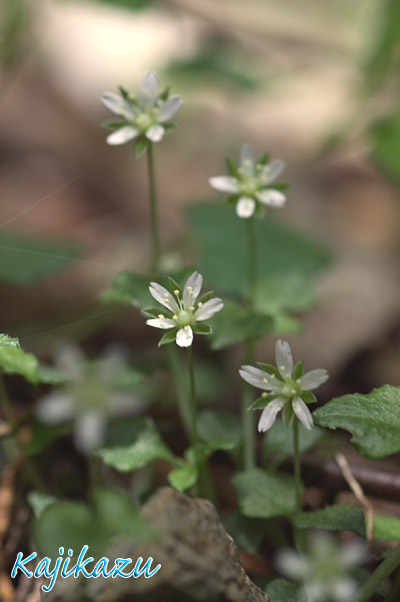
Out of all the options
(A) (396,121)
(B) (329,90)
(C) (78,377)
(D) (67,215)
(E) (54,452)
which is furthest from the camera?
(B) (329,90)

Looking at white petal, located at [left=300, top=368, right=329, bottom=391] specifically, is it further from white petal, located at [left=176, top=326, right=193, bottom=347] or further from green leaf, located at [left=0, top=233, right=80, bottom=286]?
green leaf, located at [left=0, top=233, right=80, bottom=286]

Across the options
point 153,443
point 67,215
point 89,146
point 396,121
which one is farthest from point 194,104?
point 153,443

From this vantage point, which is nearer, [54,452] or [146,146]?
[146,146]

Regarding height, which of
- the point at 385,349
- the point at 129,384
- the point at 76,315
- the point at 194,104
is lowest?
the point at 385,349

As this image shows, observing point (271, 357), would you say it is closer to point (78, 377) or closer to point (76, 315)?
point (76, 315)

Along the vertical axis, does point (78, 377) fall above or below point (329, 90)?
below

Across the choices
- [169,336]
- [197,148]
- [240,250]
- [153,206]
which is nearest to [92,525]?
[169,336]
